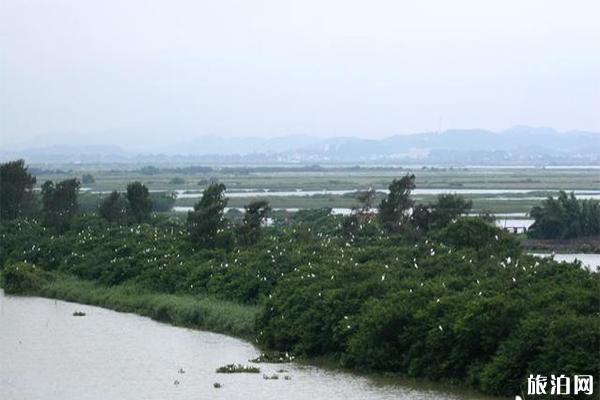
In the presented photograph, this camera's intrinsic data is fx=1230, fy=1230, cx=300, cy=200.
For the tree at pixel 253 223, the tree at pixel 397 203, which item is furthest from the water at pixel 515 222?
the tree at pixel 253 223

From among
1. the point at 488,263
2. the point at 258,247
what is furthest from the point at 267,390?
the point at 258,247

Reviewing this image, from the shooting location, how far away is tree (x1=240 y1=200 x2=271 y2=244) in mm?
34875

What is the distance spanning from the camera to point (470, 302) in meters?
19.9

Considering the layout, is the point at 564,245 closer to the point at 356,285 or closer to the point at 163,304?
the point at 163,304

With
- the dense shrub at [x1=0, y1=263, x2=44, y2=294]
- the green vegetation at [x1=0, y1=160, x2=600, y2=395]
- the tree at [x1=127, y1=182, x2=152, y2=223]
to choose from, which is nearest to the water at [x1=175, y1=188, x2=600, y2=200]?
the tree at [x1=127, y1=182, x2=152, y2=223]

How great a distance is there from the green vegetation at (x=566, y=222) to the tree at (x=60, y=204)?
55.6 ft

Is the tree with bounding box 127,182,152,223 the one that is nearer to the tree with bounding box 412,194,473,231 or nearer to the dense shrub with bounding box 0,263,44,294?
the dense shrub with bounding box 0,263,44,294

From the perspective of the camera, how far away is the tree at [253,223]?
114ft

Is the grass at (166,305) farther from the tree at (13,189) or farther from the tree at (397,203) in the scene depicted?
the tree at (13,189)

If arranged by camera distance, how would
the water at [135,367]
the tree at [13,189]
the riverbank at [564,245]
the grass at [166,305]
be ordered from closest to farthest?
the water at [135,367] < the grass at [166,305] < the riverbank at [564,245] < the tree at [13,189]

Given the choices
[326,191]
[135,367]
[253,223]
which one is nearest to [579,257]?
[253,223]

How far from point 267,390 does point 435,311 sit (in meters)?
→ 3.09

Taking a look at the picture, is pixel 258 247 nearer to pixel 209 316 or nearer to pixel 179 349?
pixel 209 316

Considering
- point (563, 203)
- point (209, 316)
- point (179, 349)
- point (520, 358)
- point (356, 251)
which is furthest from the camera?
point (563, 203)
